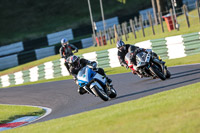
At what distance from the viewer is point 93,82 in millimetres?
11969

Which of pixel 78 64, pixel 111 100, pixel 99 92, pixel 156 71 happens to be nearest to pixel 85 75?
pixel 99 92

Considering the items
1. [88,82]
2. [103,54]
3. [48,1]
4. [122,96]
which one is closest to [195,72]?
[122,96]

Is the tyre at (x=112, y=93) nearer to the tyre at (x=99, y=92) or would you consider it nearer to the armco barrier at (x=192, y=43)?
the tyre at (x=99, y=92)

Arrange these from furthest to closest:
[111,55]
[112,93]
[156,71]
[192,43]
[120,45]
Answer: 1. [111,55]
2. [192,43]
3. [120,45]
4. [156,71]
5. [112,93]

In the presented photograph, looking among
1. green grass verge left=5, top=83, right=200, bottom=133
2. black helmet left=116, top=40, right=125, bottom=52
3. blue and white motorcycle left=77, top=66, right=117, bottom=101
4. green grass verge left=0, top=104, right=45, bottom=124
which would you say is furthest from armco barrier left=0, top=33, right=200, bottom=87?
green grass verge left=5, top=83, right=200, bottom=133

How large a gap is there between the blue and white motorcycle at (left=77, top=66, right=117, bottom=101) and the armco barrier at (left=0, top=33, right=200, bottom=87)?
314 inches

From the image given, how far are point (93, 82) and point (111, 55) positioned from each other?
37.8 ft

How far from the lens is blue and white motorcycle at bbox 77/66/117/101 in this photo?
39.1ft

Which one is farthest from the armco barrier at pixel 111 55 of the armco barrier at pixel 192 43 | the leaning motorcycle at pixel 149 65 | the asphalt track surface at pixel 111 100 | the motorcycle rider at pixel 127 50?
Result: the leaning motorcycle at pixel 149 65

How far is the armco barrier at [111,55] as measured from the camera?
19.6 metres

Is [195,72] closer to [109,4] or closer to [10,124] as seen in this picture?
[10,124]

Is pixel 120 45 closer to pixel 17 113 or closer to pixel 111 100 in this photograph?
pixel 111 100

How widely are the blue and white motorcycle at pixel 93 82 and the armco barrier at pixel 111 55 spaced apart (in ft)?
26.1

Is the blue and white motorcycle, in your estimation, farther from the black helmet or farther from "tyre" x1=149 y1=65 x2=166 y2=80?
the black helmet
